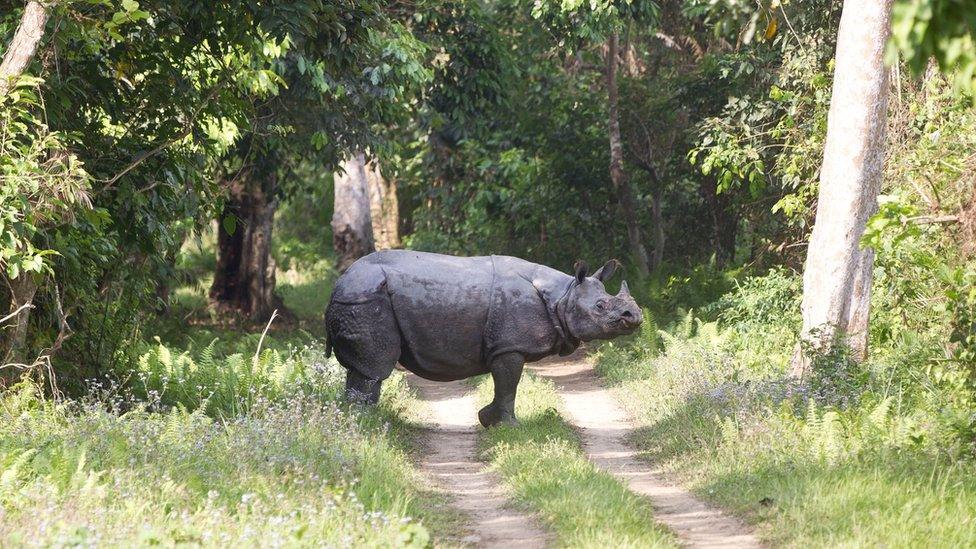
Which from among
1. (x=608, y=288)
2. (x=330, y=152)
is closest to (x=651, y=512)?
(x=330, y=152)

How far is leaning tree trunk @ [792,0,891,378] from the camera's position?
39.0ft

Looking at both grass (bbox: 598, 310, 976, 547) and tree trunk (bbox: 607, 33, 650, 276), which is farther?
tree trunk (bbox: 607, 33, 650, 276)

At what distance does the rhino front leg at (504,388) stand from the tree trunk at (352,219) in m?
12.8

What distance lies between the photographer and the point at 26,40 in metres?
10.2

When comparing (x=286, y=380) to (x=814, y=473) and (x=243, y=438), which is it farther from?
(x=814, y=473)

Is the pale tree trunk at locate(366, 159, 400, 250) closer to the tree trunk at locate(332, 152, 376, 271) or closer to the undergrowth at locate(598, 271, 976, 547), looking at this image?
the tree trunk at locate(332, 152, 376, 271)

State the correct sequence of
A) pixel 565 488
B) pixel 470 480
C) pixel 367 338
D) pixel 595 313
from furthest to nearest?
1. pixel 595 313
2. pixel 367 338
3. pixel 470 480
4. pixel 565 488

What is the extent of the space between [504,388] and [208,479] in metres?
4.43

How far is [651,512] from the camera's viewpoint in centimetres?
845

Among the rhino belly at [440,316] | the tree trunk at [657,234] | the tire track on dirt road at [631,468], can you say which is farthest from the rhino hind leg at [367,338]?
the tree trunk at [657,234]

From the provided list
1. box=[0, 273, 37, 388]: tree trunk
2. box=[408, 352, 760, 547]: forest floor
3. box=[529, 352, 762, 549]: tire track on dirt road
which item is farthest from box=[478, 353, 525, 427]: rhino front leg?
box=[0, 273, 37, 388]: tree trunk

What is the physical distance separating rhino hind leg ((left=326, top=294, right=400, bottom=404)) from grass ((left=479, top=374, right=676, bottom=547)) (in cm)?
120

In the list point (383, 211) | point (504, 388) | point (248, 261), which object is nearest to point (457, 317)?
point (504, 388)

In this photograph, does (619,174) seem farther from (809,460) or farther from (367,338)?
(809,460)
